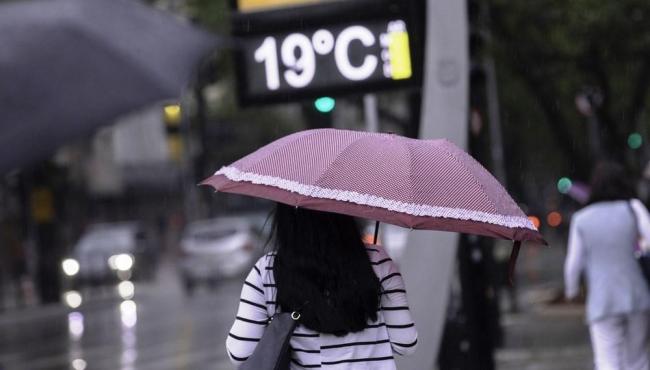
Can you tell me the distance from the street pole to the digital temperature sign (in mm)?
169

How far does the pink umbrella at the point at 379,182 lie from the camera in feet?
17.2

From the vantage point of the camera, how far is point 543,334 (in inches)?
702

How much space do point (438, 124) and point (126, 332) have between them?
48.1 ft

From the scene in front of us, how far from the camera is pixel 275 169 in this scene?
17.6 feet

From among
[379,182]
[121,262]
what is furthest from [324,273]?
[121,262]

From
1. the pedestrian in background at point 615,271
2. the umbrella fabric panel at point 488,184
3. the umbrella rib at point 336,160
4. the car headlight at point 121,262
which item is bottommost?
the car headlight at point 121,262

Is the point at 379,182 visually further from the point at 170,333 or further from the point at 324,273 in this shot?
the point at 170,333

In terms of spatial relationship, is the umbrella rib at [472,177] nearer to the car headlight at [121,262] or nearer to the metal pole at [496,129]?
the metal pole at [496,129]

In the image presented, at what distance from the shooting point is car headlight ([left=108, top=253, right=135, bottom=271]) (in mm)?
36812

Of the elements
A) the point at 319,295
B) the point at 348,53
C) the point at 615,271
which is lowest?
the point at 615,271

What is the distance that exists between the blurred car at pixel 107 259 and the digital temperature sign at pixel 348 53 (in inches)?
1088

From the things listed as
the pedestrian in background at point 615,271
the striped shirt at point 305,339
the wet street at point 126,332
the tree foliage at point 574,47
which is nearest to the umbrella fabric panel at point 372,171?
the striped shirt at point 305,339

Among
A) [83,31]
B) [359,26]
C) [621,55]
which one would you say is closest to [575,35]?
[621,55]

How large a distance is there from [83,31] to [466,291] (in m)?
4.38
